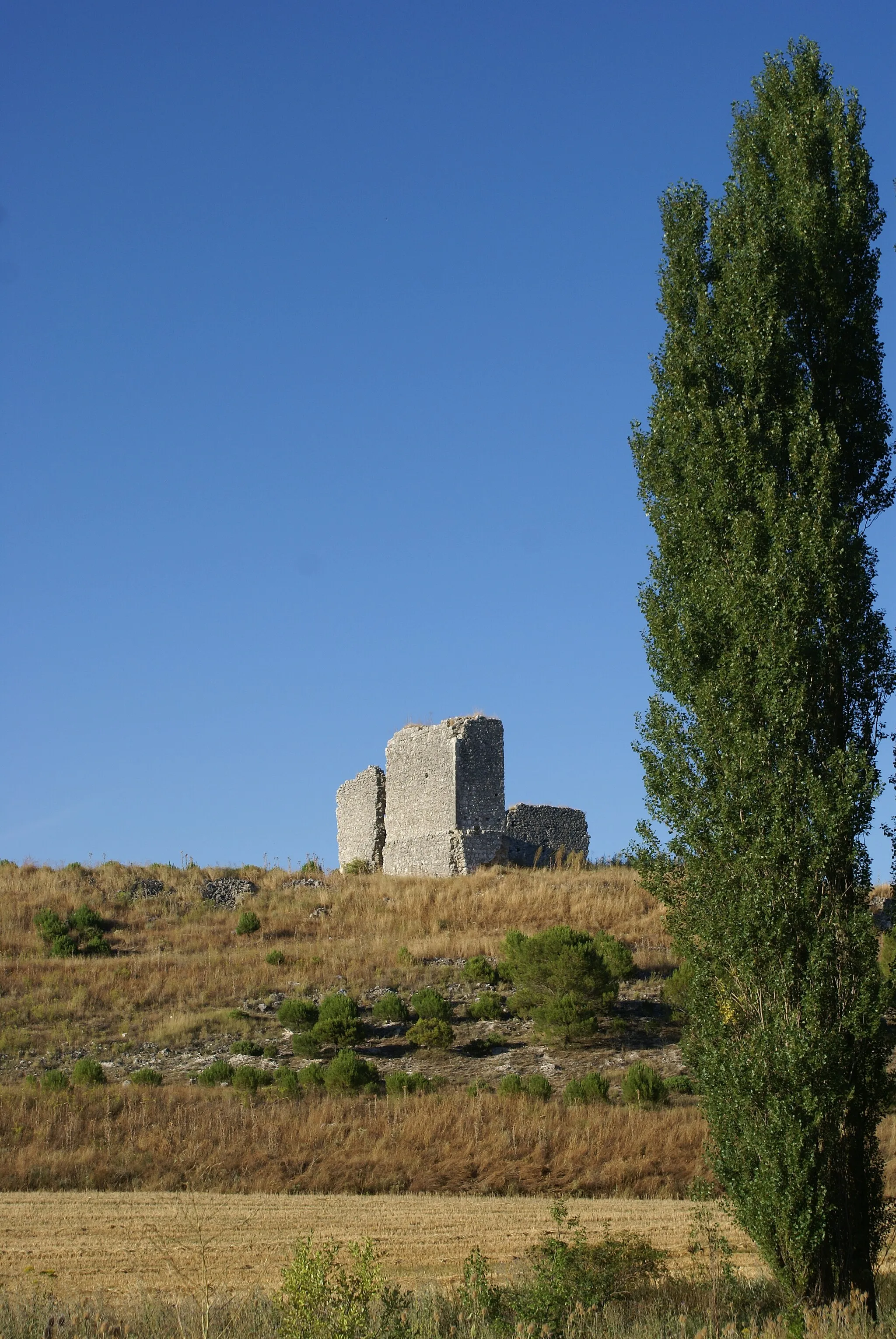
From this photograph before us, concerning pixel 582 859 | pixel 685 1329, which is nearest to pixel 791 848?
pixel 685 1329

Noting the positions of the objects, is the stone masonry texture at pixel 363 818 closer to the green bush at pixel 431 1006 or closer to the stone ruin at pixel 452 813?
the stone ruin at pixel 452 813

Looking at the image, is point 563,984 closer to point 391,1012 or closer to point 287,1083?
point 391,1012

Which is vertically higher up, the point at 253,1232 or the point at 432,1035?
the point at 432,1035

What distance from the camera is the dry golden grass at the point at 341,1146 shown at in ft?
42.8

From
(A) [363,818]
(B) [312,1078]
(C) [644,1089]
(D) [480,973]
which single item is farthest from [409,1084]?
(A) [363,818]

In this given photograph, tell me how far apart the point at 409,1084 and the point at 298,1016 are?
3845mm

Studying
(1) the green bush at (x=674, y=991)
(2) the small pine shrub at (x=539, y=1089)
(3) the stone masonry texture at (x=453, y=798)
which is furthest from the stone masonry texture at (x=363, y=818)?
(2) the small pine shrub at (x=539, y=1089)

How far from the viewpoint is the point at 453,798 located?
101 feet

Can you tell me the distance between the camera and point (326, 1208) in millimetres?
11422

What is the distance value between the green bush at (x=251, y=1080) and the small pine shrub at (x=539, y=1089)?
3.67 m

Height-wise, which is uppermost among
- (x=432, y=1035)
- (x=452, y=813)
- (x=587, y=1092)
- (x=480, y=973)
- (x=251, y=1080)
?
(x=452, y=813)

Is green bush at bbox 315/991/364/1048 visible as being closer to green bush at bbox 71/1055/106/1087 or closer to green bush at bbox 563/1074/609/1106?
green bush at bbox 71/1055/106/1087

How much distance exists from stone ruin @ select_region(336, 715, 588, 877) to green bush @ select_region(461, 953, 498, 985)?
764cm

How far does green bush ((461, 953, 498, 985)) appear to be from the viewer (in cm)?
2239
